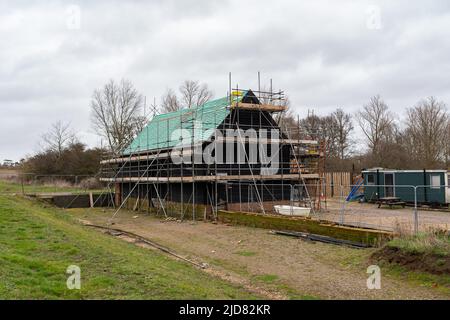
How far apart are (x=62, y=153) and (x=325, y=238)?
139 ft

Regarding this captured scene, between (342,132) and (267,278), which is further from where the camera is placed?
(342,132)

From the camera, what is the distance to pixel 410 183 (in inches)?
1045

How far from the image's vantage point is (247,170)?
2450cm

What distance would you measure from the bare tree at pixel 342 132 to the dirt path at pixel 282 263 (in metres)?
40.8

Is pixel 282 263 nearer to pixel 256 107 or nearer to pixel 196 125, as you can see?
pixel 256 107

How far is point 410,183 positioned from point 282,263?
60.0 ft

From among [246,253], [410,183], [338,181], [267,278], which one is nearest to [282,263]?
[267,278]

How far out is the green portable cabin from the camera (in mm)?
24359

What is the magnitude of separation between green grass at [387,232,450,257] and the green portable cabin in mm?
12321

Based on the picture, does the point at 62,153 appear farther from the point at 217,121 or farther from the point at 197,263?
the point at 197,263

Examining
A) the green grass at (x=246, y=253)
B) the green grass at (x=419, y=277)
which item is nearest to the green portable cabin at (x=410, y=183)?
the green grass at (x=246, y=253)

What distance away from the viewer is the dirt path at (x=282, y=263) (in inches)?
341

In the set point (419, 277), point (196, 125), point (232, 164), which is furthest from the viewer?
point (196, 125)

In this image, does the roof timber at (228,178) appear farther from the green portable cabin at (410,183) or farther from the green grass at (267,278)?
the green grass at (267,278)
